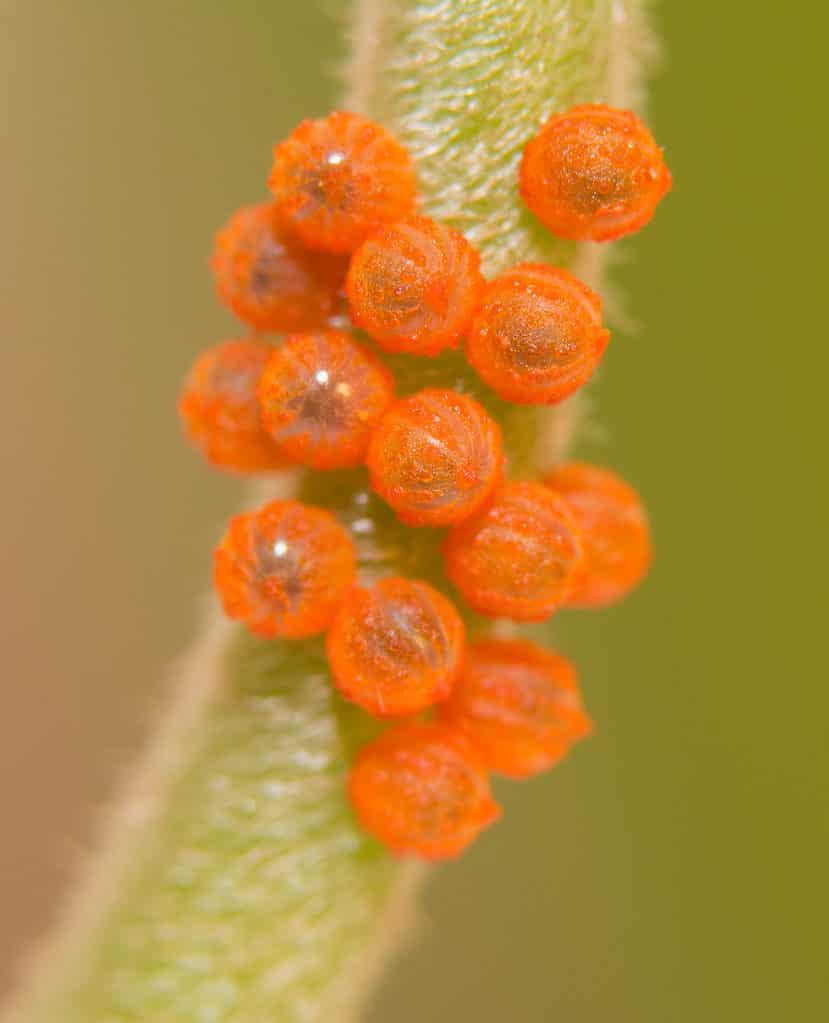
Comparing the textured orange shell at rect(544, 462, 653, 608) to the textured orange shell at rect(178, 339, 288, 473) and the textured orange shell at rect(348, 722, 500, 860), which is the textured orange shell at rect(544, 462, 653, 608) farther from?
the textured orange shell at rect(178, 339, 288, 473)

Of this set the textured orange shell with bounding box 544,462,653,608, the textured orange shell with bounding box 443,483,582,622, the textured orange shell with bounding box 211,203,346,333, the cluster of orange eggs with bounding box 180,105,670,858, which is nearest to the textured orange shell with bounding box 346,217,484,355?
the cluster of orange eggs with bounding box 180,105,670,858

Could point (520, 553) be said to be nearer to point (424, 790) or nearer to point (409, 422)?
point (409, 422)

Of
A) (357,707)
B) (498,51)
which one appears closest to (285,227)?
(498,51)

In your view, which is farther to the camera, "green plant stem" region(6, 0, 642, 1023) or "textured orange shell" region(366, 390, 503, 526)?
"green plant stem" region(6, 0, 642, 1023)

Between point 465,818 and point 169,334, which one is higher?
point 169,334

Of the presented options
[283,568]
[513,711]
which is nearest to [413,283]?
[283,568]

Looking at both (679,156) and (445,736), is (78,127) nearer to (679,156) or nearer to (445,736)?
(679,156)
